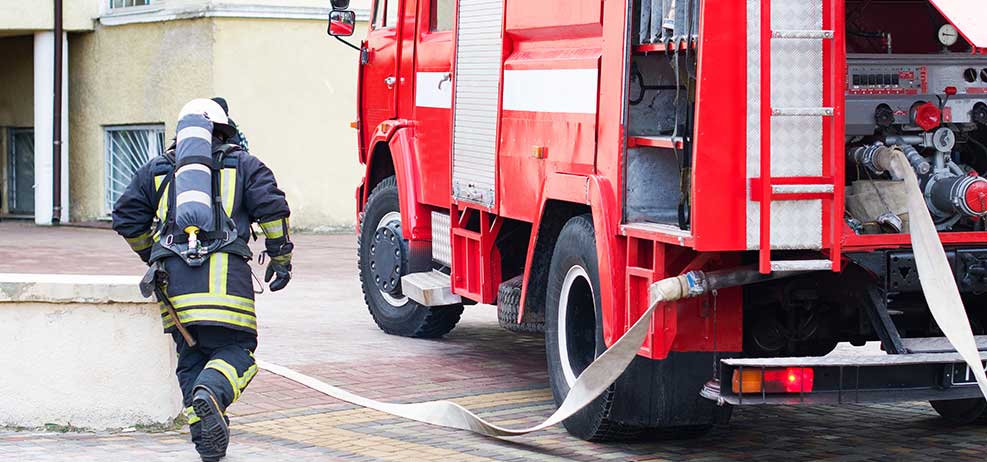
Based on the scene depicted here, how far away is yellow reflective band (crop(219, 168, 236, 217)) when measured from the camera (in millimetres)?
6980

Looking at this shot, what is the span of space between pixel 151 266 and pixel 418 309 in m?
3.84

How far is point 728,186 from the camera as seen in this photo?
5.95m

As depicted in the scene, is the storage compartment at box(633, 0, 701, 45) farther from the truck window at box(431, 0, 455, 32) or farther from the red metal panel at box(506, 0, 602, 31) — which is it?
the truck window at box(431, 0, 455, 32)

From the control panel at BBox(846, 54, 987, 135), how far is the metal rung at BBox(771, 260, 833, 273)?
0.79 metres

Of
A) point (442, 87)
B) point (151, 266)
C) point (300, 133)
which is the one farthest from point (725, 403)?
point (300, 133)

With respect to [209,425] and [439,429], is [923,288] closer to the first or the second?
[439,429]

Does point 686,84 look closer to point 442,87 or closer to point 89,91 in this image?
point 442,87

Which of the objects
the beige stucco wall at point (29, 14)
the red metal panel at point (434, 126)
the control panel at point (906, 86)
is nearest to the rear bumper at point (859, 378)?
the control panel at point (906, 86)

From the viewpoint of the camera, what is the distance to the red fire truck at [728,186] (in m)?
5.93

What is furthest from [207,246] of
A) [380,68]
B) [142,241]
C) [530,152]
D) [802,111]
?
[380,68]

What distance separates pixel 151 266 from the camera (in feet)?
22.6

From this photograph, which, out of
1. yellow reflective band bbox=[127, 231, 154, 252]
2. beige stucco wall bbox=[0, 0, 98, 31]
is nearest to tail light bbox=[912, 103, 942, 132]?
yellow reflective band bbox=[127, 231, 154, 252]

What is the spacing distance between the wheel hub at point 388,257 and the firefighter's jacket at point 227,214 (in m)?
3.36

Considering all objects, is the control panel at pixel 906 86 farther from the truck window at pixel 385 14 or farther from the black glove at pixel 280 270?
the truck window at pixel 385 14
